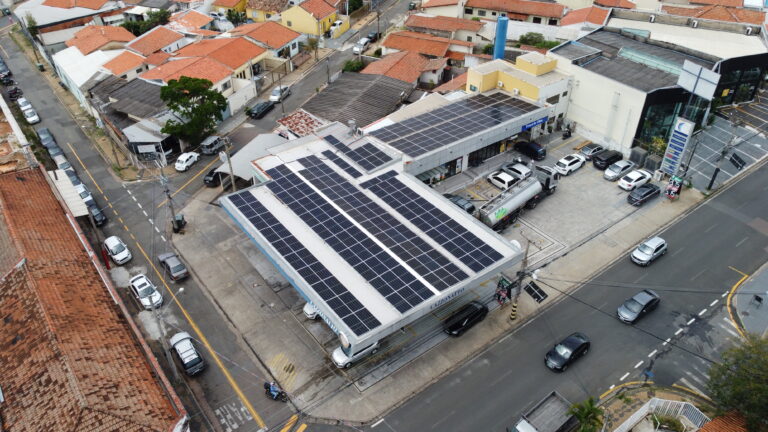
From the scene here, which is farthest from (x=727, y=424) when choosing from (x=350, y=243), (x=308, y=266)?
(x=308, y=266)

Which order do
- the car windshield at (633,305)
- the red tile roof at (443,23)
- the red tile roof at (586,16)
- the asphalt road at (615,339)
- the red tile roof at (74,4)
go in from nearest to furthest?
the asphalt road at (615,339) < the car windshield at (633,305) < the red tile roof at (586,16) < the red tile roof at (443,23) < the red tile roof at (74,4)

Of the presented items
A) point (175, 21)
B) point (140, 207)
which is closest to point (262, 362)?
point (140, 207)

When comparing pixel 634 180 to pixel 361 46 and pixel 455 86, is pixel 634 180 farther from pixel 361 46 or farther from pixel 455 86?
pixel 361 46

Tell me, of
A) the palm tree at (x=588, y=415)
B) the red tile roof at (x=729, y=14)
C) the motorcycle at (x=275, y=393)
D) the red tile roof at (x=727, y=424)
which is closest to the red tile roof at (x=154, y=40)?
the motorcycle at (x=275, y=393)

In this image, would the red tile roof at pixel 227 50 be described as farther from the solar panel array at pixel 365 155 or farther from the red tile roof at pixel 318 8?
the solar panel array at pixel 365 155

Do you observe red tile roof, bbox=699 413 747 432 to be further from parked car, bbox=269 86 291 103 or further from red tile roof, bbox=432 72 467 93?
parked car, bbox=269 86 291 103

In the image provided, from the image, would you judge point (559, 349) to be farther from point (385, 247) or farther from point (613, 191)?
point (613, 191)
